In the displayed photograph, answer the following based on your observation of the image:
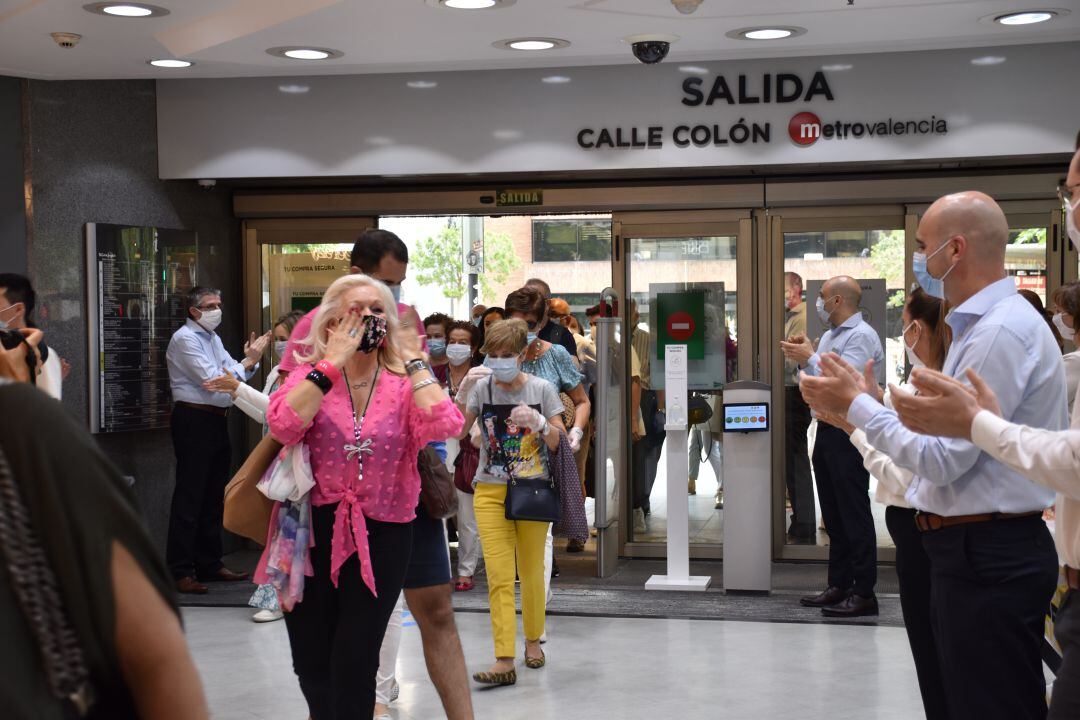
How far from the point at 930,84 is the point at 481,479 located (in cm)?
415

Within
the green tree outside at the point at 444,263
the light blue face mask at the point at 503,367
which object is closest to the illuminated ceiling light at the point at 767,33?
the light blue face mask at the point at 503,367

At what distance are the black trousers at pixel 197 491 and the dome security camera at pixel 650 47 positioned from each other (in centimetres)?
363

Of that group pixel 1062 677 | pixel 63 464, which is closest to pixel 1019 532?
pixel 1062 677

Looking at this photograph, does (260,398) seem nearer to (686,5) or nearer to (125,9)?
(125,9)

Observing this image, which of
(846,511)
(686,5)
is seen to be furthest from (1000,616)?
(686,5)

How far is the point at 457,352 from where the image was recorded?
25.3 feet

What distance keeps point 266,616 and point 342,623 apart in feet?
12.4

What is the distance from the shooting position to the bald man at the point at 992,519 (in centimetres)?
284

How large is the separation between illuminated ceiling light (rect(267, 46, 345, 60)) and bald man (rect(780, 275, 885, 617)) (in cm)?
334

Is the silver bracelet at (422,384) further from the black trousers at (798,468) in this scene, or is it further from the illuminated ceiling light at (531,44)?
the black trousers at (798,468)

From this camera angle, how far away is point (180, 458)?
7938 millimetres

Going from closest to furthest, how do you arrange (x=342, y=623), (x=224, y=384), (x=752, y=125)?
(x=342, y=623) < (x=224, y=384) < (x=752, y=125)

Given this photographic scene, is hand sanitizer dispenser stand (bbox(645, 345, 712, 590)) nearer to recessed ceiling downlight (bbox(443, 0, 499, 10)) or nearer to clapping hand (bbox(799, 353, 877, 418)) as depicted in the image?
recessed ceiling downlight (bbox(443, 0, 499, 10))

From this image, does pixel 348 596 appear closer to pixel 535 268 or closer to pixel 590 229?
pixel 590 229
